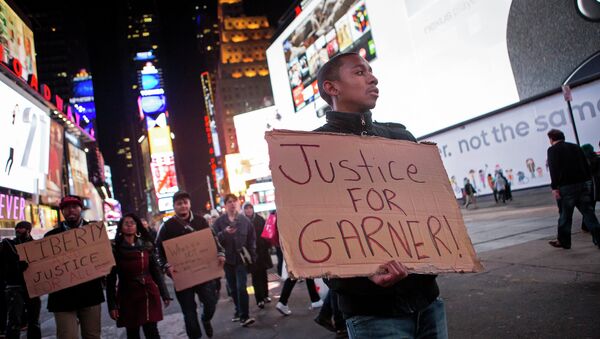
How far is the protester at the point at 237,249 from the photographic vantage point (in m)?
6.65

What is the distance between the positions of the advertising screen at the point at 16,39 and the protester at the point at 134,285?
21.1 metres

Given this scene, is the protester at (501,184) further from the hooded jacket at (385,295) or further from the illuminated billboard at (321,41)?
the hooded jacket at (385,295)

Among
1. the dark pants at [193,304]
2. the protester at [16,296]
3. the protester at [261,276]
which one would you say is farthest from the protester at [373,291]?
the protester at [16,296]

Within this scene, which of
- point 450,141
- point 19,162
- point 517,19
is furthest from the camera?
point 19,162

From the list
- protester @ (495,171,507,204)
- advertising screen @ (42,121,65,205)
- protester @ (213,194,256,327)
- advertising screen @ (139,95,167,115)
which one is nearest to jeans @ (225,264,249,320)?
protester @ (213,194,256,327)

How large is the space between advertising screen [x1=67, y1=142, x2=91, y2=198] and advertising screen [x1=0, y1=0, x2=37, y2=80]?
15115 mm

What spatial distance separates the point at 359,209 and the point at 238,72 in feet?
390

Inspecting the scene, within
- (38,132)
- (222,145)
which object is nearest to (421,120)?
(38,132)

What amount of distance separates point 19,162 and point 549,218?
21086 millimetres

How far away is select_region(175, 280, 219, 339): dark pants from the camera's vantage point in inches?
203

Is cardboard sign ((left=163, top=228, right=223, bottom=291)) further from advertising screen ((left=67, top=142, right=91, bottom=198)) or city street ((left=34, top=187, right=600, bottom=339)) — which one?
advertising screen ((left=67, top=142, right=91, bottom=198))

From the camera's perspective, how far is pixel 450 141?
16.3 m

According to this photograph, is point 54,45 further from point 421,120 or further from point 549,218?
point 549,218

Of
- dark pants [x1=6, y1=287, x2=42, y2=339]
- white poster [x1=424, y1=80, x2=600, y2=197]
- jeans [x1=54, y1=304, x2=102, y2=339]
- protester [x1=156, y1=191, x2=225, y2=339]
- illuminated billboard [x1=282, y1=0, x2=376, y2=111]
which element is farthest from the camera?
illuminated billboard [x1=282, y1=0, x2=376, y2=111]
